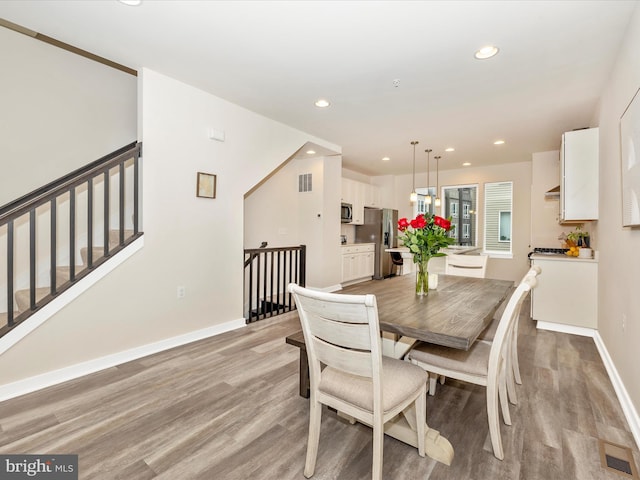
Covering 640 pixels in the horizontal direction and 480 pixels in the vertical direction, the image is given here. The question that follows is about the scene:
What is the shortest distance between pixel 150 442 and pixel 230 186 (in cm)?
258

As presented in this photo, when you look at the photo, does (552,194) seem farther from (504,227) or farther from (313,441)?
(313,441)

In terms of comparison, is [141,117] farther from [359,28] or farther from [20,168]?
[359,28]

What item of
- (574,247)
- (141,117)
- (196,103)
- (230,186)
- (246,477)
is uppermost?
(196,103)

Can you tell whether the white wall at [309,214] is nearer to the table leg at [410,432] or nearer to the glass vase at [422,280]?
the glass vase at [422,280]

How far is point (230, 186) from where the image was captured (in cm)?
361

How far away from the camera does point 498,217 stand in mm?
6605

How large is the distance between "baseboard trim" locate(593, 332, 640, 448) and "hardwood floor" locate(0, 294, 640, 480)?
0.04 meters

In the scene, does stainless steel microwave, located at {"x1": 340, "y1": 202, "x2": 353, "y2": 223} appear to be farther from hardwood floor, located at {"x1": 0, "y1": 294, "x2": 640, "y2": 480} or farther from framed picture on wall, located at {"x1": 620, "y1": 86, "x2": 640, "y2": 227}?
framed picture on wall, located at {"x1": 620, "y1": 86, "x2": 640, "y2": 227}

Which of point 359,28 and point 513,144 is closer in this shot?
point 359,28

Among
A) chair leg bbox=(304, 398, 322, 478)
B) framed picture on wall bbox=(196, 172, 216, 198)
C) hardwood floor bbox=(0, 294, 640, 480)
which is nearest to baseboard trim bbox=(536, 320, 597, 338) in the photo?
hardwood floor bbox=(0, 294, 640, 480)

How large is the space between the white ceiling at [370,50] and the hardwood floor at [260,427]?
264cm

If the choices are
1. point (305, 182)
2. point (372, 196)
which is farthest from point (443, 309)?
point (372, 196)

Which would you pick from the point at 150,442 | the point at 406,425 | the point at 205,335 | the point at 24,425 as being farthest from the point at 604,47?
the point at 24,425

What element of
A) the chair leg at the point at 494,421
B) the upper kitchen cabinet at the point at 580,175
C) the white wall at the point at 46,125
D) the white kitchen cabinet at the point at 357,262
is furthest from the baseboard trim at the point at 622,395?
the white wall at the point at 46,125
